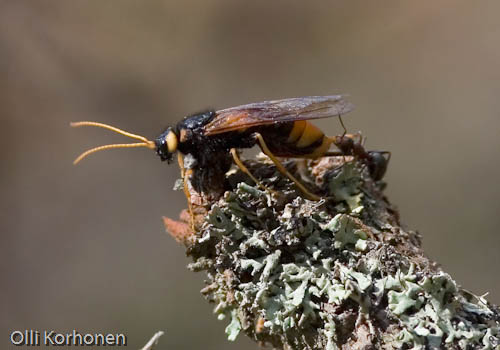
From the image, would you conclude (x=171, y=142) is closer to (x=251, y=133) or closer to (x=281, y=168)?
(x=251, y=133)

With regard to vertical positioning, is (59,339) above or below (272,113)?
below

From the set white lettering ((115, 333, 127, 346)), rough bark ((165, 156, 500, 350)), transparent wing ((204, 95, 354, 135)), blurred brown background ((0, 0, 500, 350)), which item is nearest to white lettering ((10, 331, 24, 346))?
blurred brown background ((0, 0, 500, 350))

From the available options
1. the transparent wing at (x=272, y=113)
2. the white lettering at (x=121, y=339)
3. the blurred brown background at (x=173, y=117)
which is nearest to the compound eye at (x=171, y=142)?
the transparent wing at (x=272, y=113)

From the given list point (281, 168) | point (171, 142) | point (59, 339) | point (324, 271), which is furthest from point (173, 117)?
point (324, 271)

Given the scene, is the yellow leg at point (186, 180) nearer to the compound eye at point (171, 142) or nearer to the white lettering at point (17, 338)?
the compound eye at point (171, 142)

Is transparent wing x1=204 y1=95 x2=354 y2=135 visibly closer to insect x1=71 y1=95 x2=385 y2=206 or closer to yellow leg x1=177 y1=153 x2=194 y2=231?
insect x1=71 y1=95 x2=385 y2=206

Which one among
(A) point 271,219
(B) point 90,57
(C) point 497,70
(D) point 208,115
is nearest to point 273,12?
(B) point 90,57

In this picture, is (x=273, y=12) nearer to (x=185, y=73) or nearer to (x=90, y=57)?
(x=185, y=73)
